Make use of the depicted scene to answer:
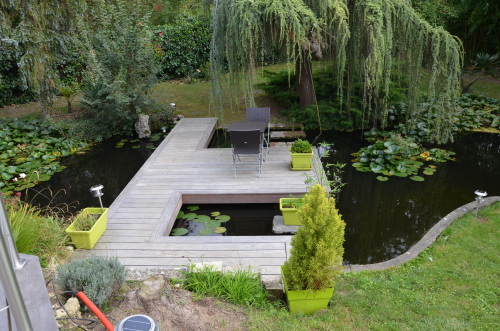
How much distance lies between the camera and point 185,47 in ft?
40.7

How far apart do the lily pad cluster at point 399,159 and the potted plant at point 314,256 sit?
137 inches

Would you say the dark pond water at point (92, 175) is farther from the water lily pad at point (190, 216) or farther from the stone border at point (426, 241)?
the stone border at point (426, 241)

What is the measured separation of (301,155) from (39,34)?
586cm

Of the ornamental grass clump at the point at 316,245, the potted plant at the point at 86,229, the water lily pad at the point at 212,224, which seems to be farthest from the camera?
the water lily pad at the point at 212,224

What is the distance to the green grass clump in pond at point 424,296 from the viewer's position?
2959mm

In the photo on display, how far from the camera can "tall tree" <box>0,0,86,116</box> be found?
7.59 m

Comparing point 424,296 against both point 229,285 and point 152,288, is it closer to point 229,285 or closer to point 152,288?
point 229,285

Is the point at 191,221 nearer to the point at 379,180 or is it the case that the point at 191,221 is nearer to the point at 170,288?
the point at 170,288

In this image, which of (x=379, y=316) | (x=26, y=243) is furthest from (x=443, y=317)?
(x=26, y=243)

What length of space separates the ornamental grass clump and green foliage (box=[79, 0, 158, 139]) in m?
5.75

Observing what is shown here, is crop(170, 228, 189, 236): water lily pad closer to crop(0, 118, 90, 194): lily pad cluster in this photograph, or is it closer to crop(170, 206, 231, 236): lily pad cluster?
crop(170, 206, 231, 236): lily pad cluster

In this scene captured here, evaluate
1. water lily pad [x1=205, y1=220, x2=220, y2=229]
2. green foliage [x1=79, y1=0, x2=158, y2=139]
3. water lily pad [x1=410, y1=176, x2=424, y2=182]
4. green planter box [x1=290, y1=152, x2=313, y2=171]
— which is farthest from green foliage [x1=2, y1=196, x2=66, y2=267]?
water lily pad [x1=410, y1=176, x2=424, y2=182]

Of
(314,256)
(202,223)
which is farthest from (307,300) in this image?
(202,223)

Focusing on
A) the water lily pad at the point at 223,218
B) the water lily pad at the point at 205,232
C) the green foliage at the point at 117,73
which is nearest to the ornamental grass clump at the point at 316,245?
the water lily pad at the point at 205,232
